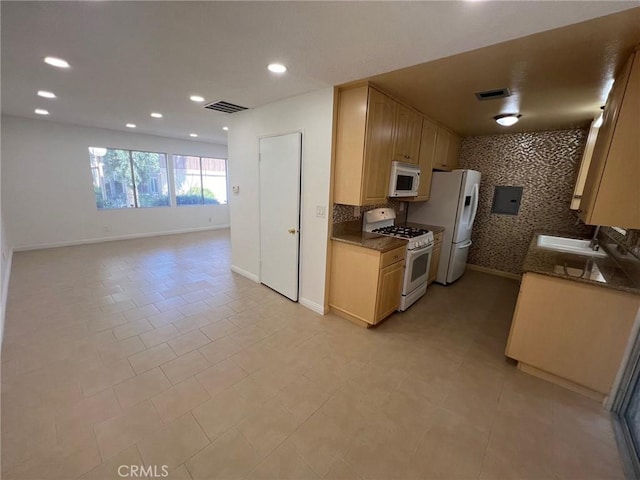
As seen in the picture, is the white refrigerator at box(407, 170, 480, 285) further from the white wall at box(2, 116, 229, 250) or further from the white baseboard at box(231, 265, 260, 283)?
the white wall at box(2, 116, 229, 250)

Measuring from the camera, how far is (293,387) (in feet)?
6.54

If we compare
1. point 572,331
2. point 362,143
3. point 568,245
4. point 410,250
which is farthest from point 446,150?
point 572,331

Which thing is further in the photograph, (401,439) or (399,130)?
(399,130)

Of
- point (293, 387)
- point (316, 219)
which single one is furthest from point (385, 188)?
point (293, 387)

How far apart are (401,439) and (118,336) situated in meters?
2.65

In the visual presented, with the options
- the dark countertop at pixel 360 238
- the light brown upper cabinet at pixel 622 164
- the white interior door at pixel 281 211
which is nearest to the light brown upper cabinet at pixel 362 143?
the dark countertop at pixel 360 238

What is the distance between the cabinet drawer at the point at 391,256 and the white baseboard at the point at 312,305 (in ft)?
3.06

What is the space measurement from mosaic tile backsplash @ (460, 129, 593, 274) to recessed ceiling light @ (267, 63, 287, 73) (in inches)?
153

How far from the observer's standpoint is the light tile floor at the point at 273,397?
4.81 feet

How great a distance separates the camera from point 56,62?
7.34 ft

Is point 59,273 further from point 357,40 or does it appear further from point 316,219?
point 357,40

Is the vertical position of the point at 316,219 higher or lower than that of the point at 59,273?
higher

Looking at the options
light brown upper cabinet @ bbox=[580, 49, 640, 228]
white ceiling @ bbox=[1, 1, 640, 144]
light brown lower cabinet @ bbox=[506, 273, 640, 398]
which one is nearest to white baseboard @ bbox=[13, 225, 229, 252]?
white ceiling @ bbox=[1, 1, 640, 144]

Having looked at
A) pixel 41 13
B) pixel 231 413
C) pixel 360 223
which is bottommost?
pixel 231 413
